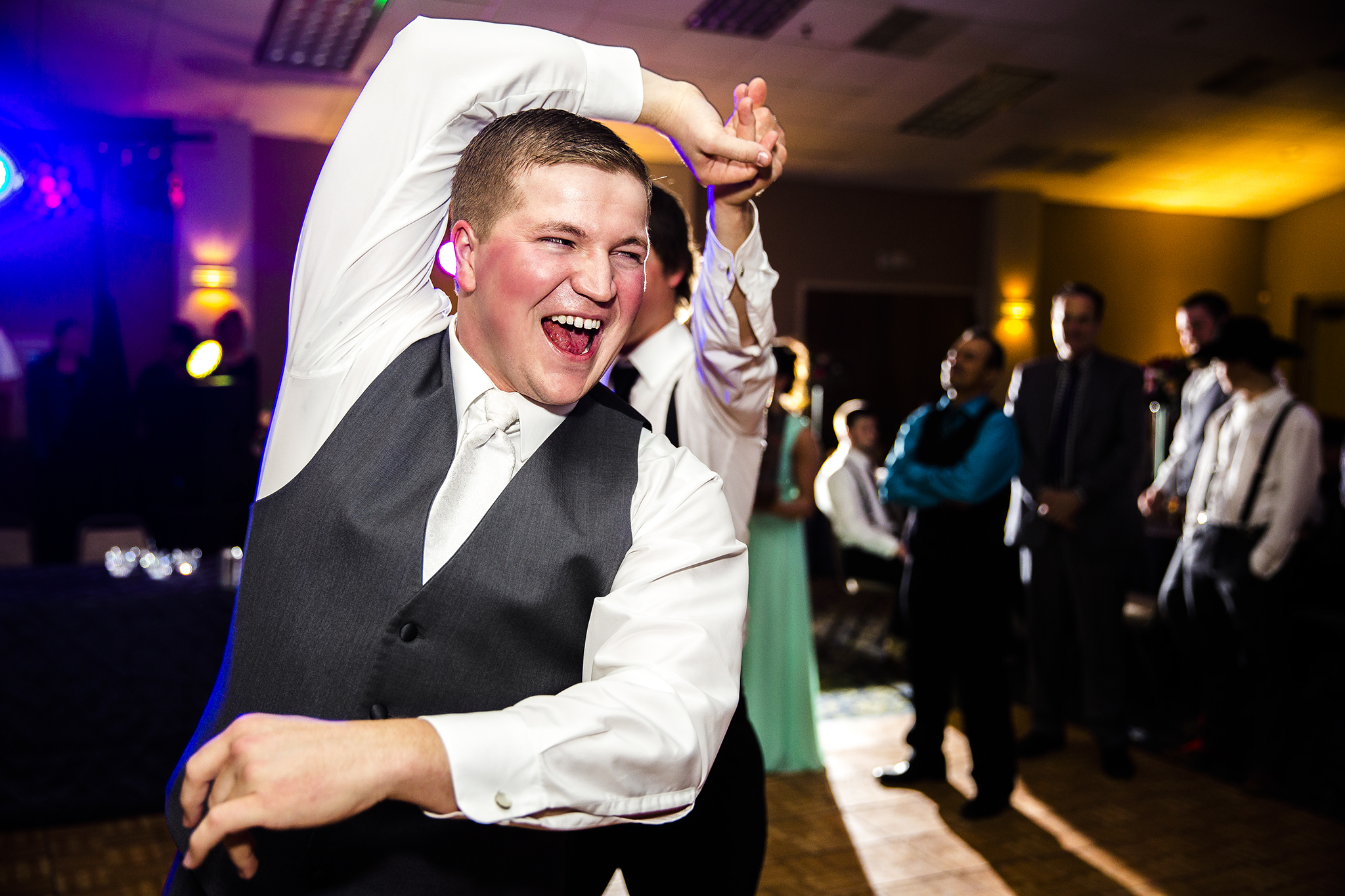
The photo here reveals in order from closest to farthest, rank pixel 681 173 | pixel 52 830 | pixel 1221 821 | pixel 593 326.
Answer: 1. pixel 593 326
2. pixel 52 830
3. pixel 1221 821
4. pixel 681 173

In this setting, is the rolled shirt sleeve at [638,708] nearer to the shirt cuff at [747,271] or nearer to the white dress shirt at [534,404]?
the white dress shirt at [534,404]

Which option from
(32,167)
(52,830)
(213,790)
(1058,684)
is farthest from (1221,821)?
(32,167)

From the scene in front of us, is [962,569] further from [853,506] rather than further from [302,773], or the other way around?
[302,773]

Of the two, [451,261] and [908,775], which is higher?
[451,261]

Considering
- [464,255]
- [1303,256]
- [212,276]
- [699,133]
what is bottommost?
[464,255]

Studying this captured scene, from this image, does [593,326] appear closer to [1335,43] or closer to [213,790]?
[213,790]

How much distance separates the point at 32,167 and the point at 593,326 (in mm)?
5890

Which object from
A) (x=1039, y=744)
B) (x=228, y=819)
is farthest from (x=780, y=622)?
(x=228, y=819)

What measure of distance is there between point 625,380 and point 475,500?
76cm

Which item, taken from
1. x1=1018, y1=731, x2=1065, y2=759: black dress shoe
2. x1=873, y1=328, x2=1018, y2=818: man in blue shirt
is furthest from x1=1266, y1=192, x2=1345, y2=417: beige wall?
x1=873, y1=328, x2=1018, y2=818: man in blue shirt

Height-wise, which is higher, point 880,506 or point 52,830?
point 880,506

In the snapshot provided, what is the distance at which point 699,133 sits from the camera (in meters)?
1.12

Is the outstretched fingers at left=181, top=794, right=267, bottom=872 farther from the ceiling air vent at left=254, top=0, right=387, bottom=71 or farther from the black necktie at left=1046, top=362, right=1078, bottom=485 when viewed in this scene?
the ceiling air vent at left=254, top=0, right=387, bottom=71

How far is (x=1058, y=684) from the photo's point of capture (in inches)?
145
